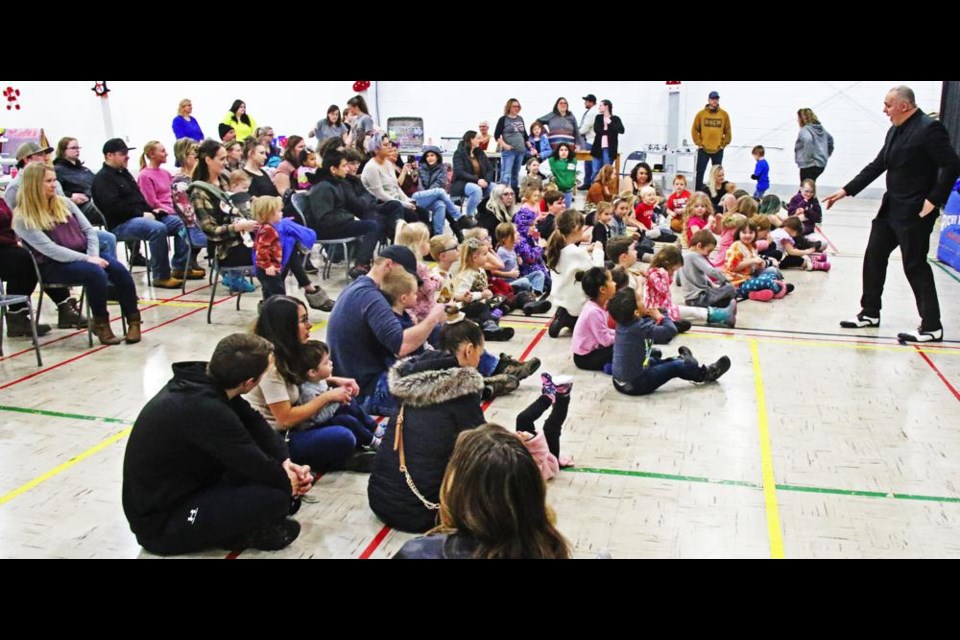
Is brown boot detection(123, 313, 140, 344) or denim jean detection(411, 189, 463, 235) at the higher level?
denim jean detection(411, 189, 463, 235)

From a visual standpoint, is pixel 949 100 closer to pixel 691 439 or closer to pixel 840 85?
pixel 840 85

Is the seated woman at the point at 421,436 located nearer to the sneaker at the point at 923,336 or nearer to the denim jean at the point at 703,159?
the sneaker at the point at 923,336

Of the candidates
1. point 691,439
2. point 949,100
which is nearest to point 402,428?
point 691,439

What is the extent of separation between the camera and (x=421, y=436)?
A: 346 cm

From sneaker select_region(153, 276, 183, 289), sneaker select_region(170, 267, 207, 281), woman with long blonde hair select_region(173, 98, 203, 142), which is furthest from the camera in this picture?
woman with long blonde hair select_region(173, 98, 203, 142)

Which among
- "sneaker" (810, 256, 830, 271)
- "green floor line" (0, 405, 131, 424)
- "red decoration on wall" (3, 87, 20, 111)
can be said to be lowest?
"green floor line" (0, 405, 131, 424)

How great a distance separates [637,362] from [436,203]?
502 centimetres

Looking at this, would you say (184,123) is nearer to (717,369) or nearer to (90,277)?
(90,277)

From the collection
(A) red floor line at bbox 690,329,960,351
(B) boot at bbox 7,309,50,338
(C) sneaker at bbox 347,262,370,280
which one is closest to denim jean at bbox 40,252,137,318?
(B) boot at bbox 7,309,50,338

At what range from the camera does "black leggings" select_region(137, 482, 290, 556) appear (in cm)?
342

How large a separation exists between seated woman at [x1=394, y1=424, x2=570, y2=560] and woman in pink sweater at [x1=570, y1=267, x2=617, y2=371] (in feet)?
10.6

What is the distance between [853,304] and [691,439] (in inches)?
152

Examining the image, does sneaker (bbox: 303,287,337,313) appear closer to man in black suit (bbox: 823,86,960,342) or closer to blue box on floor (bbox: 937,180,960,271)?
man in black suit (bbox: 823,86,960,342)

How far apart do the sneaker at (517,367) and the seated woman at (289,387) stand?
1.56m
